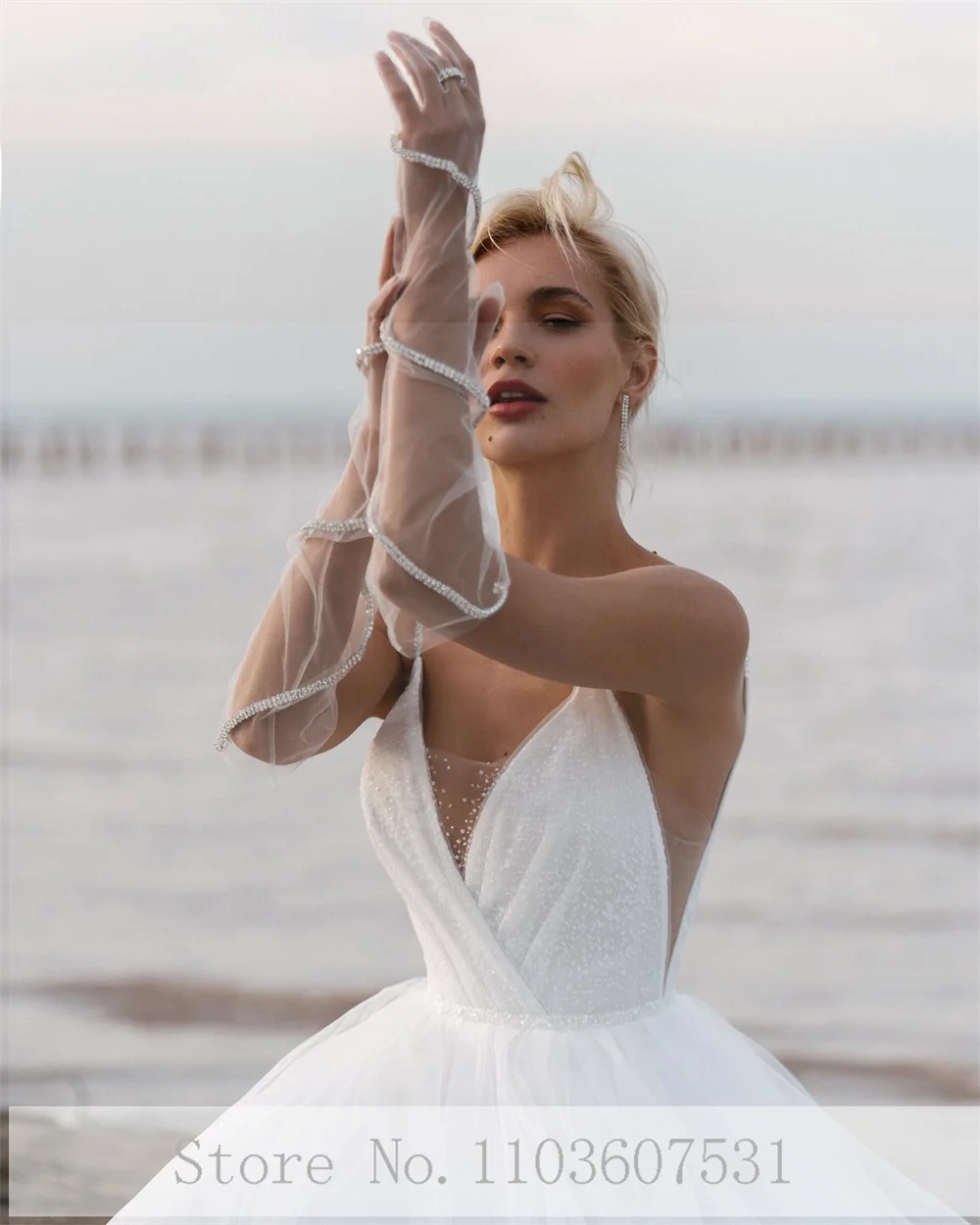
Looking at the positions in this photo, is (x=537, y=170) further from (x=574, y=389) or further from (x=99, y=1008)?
(x=99, y=1008)

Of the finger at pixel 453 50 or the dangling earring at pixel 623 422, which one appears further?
the dangling earring at pixel 623 422

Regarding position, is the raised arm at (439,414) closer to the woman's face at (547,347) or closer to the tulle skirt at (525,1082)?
the woman's face at (547,347)

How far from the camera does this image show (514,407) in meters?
1.26

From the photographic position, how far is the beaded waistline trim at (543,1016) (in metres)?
1.24

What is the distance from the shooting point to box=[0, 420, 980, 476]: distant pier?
104 inches

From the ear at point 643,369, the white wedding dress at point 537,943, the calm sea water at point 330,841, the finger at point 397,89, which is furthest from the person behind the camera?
the calm sea water at point 330,841

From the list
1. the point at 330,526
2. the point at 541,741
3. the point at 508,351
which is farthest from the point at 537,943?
the point at 508,351

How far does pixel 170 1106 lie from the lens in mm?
2912

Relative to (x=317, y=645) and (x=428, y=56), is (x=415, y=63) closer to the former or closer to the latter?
(x=428, y=56)

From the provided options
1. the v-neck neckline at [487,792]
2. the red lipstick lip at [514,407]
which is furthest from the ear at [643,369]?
the v-neck neckline at [487,792]

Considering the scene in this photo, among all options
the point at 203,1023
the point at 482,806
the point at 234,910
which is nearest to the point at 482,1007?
the point at 482,806

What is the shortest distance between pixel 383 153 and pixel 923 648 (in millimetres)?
4729

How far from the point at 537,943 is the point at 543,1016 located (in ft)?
0.22

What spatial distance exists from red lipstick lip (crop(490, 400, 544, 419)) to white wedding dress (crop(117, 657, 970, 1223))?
0.82ft
